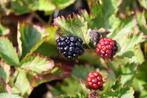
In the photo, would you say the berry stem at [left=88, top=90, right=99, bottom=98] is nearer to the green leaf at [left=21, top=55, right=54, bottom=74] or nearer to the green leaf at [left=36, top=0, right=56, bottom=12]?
the green leaf at [left=21, top=55, right=54, bottom=74]

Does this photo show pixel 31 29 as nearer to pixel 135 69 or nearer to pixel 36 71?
pixel 36 71

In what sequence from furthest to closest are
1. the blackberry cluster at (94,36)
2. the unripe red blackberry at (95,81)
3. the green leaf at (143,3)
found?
the green leaf at (143,3)
the blackberry cluster at (94,36)
the unripe red blackberry at (95,81)

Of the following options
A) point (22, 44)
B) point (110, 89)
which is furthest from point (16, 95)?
point (110, 89)

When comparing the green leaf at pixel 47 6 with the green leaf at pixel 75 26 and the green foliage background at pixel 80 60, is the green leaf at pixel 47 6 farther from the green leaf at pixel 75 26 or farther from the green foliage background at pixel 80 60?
the green leaf at pixel 75 26

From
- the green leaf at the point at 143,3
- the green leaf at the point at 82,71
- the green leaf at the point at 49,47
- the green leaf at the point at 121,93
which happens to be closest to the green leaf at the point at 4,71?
the green leaf at the point at 49,47

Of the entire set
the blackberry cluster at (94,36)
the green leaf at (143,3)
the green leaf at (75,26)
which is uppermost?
the green leaf at (143,3)

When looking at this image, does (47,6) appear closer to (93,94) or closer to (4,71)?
(4,71)

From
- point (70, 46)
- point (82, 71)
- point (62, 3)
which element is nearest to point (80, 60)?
point (82, 71)
